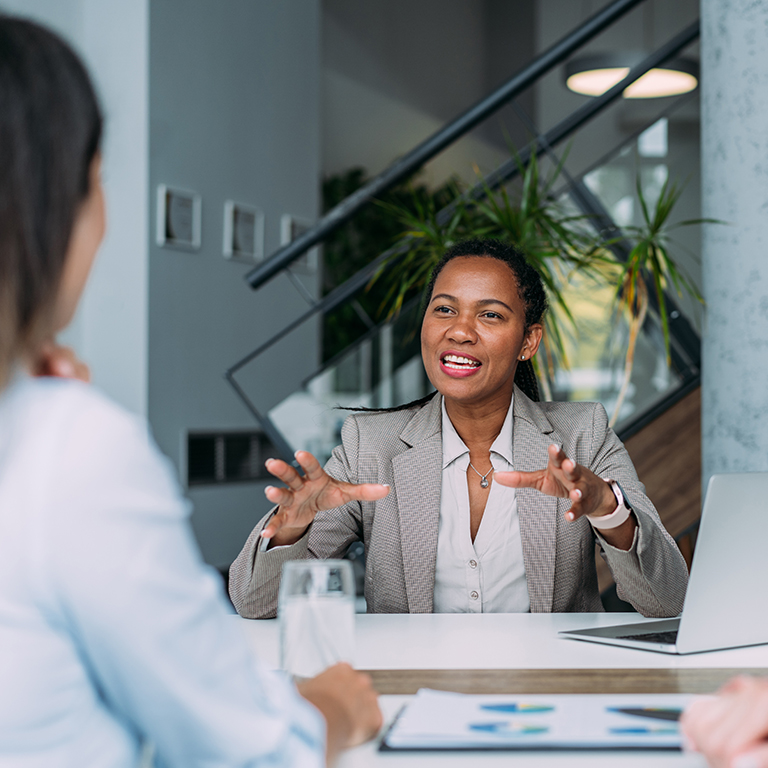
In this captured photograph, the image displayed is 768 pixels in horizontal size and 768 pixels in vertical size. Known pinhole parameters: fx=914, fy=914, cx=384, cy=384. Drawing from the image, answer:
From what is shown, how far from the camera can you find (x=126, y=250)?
414 cm

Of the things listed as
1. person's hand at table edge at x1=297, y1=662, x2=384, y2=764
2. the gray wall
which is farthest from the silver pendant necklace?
the gray wall

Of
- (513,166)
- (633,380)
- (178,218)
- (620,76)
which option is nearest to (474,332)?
(513,166)

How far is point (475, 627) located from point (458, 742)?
61 centimetres

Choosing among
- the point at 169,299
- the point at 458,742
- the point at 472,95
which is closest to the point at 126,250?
the point at 169,299

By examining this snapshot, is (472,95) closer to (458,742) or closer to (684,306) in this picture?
(684,306)

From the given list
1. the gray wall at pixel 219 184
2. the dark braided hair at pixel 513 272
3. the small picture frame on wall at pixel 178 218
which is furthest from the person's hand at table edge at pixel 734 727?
the small picture frame on wall at pixel 178 218

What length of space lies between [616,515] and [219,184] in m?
3.67

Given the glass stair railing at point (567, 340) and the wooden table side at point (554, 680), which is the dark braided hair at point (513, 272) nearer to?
the wooden table side at point (554, 680)

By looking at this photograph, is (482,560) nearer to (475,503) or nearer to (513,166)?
(475,503)

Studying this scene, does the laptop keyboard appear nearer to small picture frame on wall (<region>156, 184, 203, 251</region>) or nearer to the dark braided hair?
the dark braided hair

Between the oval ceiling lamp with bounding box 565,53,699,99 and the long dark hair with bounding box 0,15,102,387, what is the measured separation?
424cm

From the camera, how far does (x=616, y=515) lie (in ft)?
4.64

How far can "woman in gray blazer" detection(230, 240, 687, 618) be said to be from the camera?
151 centimetres

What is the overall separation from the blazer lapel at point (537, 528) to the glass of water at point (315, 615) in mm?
884
